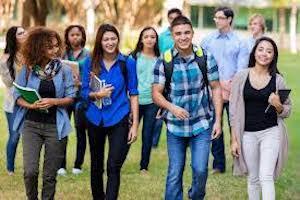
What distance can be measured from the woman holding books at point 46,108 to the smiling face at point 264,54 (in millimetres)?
1857

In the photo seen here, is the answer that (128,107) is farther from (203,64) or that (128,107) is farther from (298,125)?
(298,125)

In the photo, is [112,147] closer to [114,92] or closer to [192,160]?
[114,92]

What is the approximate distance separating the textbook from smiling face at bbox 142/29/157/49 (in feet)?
9.85

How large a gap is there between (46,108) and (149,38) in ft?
11.4

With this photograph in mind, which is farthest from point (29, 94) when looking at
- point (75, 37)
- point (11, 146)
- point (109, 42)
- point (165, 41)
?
point (165, 41)

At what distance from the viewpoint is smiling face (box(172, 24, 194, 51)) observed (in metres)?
7.37

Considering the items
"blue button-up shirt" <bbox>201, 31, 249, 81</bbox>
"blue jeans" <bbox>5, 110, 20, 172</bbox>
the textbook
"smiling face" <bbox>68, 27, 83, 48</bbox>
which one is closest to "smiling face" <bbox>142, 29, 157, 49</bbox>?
"blue button-up shirt" <bbox>201, 31, 249, 81</bbox>

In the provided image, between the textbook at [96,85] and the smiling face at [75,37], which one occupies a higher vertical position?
the smiling face at [75,37]

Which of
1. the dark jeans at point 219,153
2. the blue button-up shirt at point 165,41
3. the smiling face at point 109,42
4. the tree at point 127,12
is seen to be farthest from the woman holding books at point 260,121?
the tree at point 127,12

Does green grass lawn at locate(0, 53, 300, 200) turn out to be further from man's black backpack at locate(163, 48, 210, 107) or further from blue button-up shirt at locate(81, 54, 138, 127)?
man's black backpack at locate(163, 48, 210, 107)

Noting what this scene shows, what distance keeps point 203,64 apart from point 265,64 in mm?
678

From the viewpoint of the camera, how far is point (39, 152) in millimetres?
7754

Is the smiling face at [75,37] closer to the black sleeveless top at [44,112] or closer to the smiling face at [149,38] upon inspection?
the smiling face at [149,38]

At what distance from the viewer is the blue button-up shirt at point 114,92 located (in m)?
7.86
